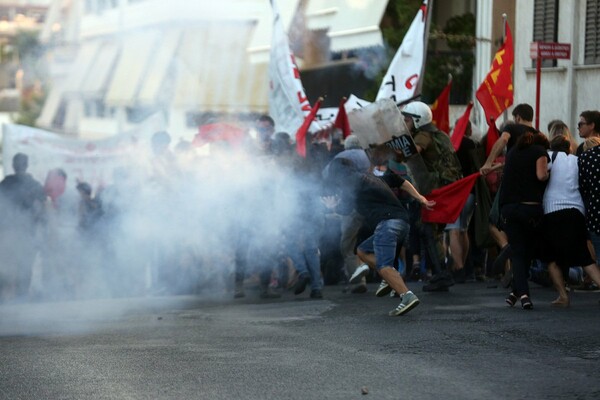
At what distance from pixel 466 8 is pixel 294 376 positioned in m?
21.5

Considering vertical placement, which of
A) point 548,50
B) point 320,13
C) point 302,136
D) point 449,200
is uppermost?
point 320,13

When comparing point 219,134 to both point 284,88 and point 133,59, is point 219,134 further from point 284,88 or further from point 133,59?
point 284,88

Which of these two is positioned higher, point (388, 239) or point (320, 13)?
point (320, 13)

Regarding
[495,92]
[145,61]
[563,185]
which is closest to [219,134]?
[145,61]

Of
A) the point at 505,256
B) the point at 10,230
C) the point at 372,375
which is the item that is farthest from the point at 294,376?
the point at 10,230

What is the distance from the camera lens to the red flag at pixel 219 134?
13961 mm

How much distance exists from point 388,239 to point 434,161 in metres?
2.05

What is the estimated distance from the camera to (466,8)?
2836 cm

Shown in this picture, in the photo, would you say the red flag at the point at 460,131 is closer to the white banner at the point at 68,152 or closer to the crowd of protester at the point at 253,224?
the crowd of protester at the point at 253,224

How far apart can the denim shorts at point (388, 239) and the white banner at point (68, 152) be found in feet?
18.6

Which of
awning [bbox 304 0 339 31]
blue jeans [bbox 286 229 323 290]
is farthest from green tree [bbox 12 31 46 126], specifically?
awning [bbox 304 0 339 31]

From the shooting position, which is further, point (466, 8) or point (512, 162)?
point (466, 8)

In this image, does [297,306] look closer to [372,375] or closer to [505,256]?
[505,256]

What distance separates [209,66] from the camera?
14.1m
